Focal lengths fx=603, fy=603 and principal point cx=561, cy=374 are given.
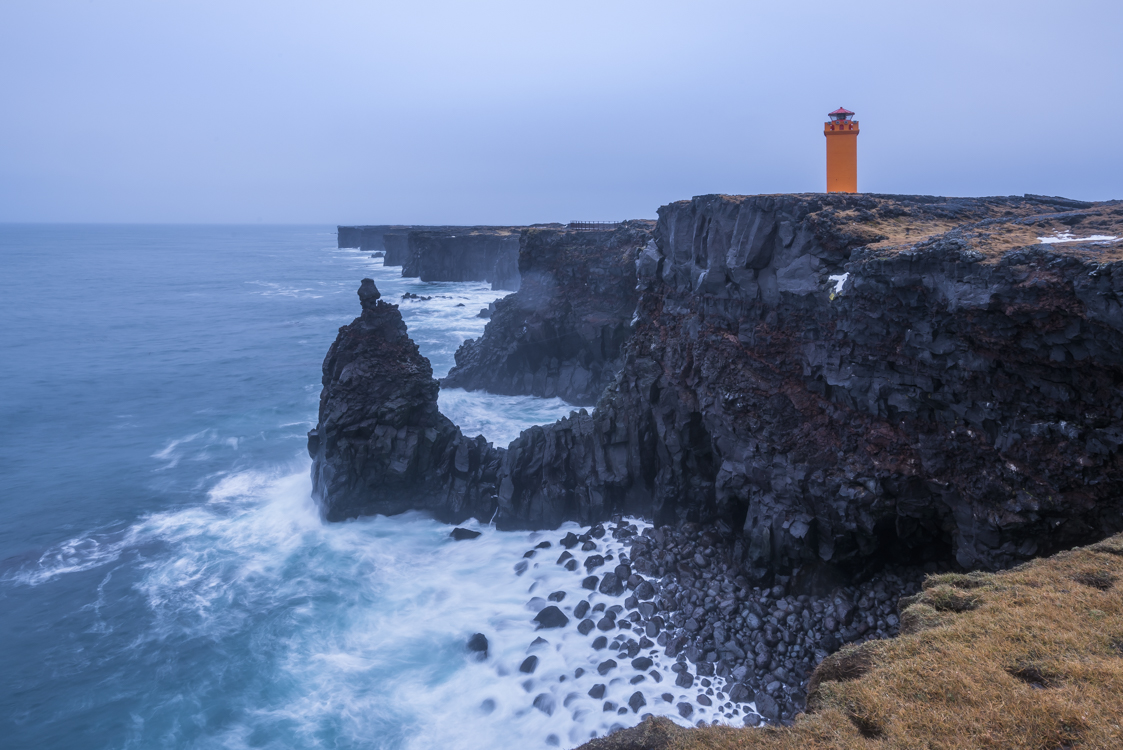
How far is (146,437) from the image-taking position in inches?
1726

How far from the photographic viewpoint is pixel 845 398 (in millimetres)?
20859

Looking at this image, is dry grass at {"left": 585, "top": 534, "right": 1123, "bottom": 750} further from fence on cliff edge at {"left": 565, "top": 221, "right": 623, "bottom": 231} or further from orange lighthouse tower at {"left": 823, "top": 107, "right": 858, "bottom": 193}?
fence on cliff edge at {"left": 565, "top": 221, "right": 623, "bottom": 231}

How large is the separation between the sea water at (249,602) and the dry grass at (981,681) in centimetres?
786

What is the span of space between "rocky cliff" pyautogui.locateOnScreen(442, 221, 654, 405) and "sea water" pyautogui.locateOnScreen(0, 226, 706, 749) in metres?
2.59

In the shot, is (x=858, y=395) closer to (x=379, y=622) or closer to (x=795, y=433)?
(x=795, y=433)

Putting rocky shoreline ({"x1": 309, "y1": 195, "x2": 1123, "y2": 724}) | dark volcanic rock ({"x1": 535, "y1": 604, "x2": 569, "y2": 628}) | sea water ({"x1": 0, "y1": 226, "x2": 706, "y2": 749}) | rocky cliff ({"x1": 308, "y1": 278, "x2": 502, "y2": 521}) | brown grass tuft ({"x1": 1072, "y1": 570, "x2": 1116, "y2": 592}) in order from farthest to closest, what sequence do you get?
1. rocky cliff ({"x1": 308, "y1": 278, "x2": 502, "y2": 521})
2. dark volcanic rock ({"x1": 535, "y1": 604, "x2": 569, "y2": 628})
3. sea water ({"x1": 0, "y1": 226, "x2": 706, "y2": 749})
4. rocky shoreline ({"x1": 309, "y1": 195, "x2": 1123, "y2": 724})
5. brown grass tuft ({"x1": 1072, "y1": 570, "x2": 1116, "y2": 592})

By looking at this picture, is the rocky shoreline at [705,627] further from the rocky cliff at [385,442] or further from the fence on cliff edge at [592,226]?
the fence on cliff edge at [592,226]

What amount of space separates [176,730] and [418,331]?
179 feet

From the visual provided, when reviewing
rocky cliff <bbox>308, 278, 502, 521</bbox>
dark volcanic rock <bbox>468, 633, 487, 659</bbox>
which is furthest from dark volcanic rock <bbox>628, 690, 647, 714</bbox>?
rocky cliff <bbox>308, 278, 502, 521</bbox>

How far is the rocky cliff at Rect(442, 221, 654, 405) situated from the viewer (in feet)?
151

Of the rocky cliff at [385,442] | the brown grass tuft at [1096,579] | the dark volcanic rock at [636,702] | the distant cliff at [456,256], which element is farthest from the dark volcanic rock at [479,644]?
the distant cliff at [456,256]

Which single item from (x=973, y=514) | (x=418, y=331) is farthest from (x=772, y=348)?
(x=418, y=331)

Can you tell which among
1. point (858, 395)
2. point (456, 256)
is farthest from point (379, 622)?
point (456, 256)

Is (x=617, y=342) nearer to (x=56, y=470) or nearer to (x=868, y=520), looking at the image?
(x=868, y=520)
